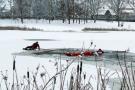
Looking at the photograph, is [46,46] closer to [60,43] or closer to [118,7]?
[60,43]

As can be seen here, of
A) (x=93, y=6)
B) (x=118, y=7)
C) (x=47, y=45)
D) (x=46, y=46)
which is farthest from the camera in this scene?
(x=93, y=6)

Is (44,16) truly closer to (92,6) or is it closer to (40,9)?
(40,9)

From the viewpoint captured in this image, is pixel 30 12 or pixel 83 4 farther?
→ pixel 30 12

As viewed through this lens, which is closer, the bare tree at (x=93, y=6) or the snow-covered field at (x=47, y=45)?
the snow-covered field at (x=47, y=45)

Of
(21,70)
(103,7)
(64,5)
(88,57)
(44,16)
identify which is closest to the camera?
(21,70)

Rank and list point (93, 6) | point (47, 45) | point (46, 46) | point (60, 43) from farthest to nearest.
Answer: point (93, 6) → point (60, 43) → point (47, 45) → point (46, 46)

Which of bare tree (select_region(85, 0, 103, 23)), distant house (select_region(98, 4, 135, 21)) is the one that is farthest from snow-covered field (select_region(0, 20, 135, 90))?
distant house (select_region(98, 4, 135, 21))

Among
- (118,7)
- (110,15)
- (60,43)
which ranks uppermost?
(118,7)

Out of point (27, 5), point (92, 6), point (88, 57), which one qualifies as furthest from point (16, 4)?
point (88, 57)

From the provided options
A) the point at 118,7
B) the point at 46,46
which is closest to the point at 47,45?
the point at 46,46

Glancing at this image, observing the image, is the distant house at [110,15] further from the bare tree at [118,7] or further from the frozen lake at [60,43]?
the frozen lake at [60,43]

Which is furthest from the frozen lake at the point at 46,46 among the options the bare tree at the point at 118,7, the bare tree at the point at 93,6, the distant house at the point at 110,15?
the distant house at the point at 110,15

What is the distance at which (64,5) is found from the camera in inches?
3317

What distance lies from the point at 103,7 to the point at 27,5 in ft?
80.5
